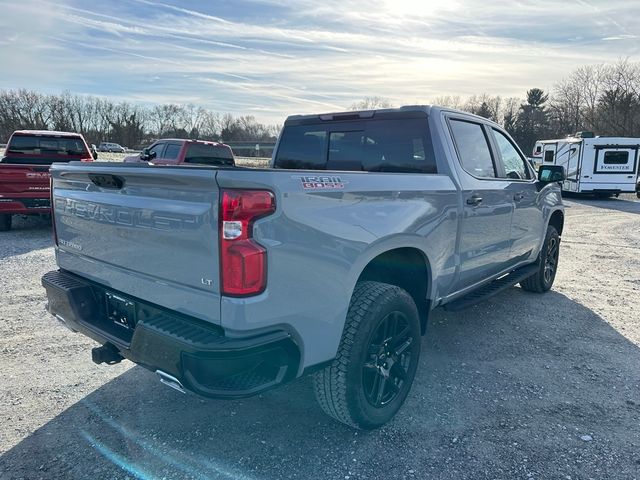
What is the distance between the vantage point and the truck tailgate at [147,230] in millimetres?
2070

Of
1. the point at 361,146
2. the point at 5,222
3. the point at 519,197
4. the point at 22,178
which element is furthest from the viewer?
the point at 5,222

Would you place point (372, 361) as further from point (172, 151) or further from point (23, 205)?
point (172, 151)

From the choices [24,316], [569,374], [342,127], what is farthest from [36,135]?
[569,374]

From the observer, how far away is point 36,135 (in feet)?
33.9

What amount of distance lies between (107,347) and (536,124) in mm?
61914

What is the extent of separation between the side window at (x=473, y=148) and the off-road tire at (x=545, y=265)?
6.38 ft

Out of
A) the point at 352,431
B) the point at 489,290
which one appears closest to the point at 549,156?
the point at 489,290

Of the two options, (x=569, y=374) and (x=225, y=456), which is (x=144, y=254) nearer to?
(x=225, y=456)

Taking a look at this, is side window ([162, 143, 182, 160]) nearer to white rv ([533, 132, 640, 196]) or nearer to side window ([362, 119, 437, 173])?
side window ([362, 119, 437, 173])

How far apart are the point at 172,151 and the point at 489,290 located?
11.1 metres

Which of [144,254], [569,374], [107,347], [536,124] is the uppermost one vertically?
[536,124]

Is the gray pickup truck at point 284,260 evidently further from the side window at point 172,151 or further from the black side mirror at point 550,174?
the side window at point 172,151

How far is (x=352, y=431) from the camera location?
287 centimetres

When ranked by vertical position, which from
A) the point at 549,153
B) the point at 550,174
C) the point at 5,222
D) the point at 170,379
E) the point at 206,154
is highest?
the point at 549,153
